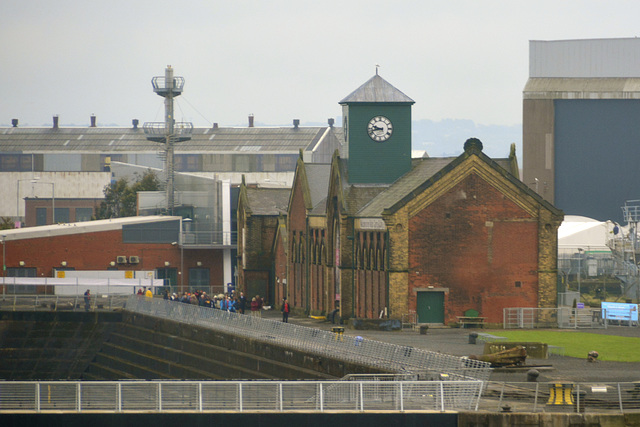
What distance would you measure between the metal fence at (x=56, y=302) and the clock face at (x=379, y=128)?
1910cm

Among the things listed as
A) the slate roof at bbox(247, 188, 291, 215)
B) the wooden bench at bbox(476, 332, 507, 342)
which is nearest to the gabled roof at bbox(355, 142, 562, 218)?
the wooden bench at bbox(476, 332, 507, 342)

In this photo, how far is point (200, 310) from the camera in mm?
61625

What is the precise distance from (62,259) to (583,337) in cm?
4985

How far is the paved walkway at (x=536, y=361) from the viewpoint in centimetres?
3853

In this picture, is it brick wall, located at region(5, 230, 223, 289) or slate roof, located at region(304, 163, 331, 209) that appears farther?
brick wall, located at region(5, 230, 223, 289)

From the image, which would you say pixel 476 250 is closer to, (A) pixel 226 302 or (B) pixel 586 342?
(B) pixel 586 342

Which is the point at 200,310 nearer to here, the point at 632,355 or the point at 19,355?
the point at 19,355

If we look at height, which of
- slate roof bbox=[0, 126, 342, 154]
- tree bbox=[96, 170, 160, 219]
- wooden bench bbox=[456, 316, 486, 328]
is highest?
slate roof bbox=[0, 126, 342, 154]

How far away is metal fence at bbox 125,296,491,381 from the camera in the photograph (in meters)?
36.7

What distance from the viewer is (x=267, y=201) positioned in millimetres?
89438

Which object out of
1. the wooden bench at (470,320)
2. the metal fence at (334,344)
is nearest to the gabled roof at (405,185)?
the wooden bench at (470,320)

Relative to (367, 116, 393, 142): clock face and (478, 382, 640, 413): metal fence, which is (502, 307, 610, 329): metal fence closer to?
(367, 116, 393, 142): clock face

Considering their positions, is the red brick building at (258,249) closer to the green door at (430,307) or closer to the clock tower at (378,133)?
the clock tower at (378,133)

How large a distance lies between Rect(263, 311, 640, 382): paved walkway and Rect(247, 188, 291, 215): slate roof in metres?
24.3
